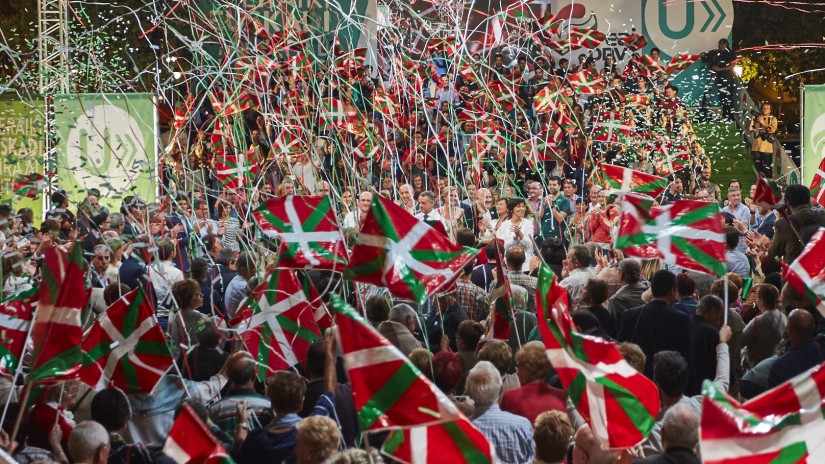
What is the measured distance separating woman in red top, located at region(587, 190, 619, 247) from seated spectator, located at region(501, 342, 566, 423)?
22.7 feet

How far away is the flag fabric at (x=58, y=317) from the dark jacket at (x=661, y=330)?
12.4 ft

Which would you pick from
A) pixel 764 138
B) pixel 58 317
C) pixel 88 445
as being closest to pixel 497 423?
pixel 88 445

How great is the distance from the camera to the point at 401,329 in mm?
8188

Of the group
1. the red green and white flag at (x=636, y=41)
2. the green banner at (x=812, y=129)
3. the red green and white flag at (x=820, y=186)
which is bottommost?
the red green and white flag at (x=820, y=186)

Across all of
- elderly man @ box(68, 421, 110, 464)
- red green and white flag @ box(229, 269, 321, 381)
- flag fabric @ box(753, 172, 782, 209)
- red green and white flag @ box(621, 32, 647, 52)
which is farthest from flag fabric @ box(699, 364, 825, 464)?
red green and white flag @ box(621, 32, 647, 52)

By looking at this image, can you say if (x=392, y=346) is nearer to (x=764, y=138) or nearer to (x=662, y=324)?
(x=662, y=324)

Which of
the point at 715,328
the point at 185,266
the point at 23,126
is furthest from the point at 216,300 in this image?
the point at 23,126

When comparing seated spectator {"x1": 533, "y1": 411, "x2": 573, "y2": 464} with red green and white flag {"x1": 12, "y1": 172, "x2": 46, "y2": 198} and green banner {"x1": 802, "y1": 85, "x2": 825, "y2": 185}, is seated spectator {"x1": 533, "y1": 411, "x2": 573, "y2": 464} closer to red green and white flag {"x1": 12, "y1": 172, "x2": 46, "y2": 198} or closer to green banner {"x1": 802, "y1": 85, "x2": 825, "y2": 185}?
red green and white flag {"x1": 12, "y1": 172, "x2": 46, "y2": 198}

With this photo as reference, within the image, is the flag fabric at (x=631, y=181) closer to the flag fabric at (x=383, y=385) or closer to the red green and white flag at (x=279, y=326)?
the red green and white flag at (x=279, y=326)

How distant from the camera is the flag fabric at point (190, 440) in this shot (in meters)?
4.83

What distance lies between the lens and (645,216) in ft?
28.1

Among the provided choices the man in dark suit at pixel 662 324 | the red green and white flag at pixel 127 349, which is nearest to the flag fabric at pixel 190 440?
the red green and white flag at pixel 127 349

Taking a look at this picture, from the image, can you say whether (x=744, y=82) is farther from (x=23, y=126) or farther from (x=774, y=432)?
(x=774, y=432)

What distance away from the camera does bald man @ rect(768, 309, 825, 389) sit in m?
7.49
